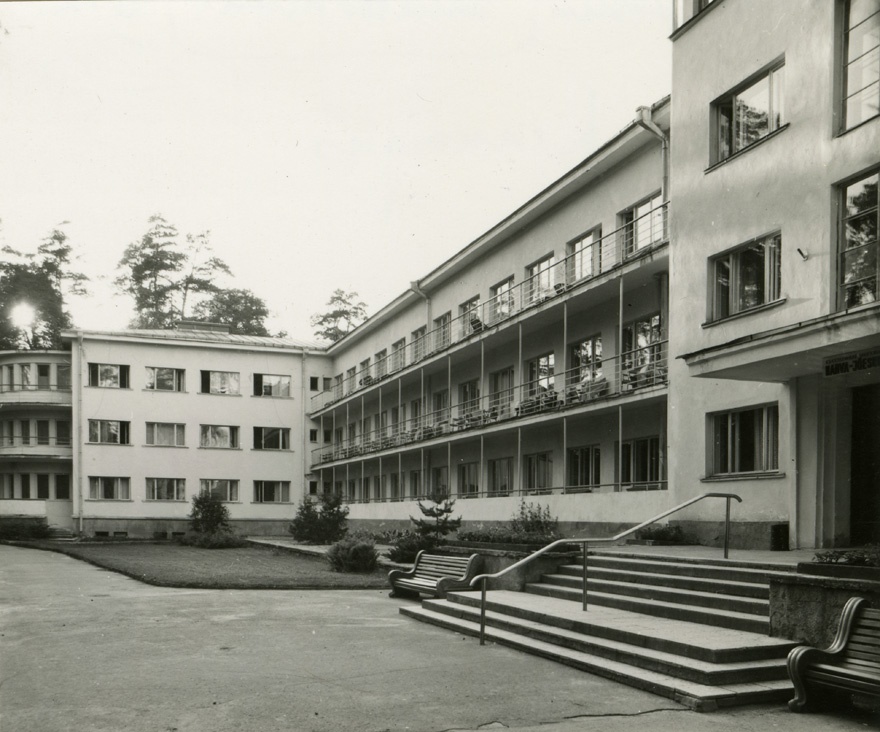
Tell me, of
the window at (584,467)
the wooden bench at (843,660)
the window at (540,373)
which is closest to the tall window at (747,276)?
the window at (584,467)

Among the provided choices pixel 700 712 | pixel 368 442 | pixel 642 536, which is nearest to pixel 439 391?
pixel 368 442

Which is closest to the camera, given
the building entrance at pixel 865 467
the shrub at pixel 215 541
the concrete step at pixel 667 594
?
the concrete step at pixel 667 594

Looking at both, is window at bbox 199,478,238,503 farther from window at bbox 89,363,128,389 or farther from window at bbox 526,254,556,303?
window at bbox 526,254,556,303

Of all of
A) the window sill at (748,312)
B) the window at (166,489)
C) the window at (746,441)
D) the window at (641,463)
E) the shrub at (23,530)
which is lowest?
the shrub at (23,530)

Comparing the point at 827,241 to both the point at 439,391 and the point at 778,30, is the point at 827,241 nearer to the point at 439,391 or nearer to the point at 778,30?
the point at 778,30

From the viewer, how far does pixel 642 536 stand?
17.0 metres

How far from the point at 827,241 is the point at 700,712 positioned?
868cm

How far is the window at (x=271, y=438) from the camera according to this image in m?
47.4

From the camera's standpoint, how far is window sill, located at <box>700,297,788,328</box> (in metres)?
14.6

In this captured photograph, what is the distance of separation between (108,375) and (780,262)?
3726 centimetres

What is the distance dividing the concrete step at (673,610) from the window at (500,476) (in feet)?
52.1

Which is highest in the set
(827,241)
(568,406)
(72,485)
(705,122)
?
(705,122)

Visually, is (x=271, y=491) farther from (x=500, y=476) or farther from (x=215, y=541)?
(x=500, y=476)

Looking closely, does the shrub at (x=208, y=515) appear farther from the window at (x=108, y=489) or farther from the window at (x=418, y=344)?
the window at (x=418, y=344)
